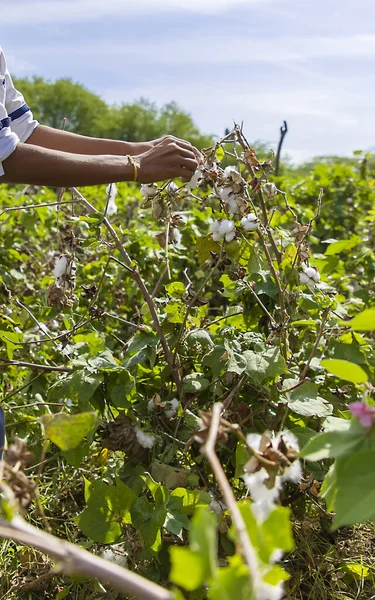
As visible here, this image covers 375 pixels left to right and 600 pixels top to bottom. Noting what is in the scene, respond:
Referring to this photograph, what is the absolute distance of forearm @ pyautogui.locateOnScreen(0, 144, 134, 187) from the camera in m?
1.48

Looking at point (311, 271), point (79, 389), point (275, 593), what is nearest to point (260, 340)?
point (311, 271)

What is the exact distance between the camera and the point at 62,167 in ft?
4.88

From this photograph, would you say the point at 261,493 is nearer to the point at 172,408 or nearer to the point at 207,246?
the point at 172,408

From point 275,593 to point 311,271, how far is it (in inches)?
43.4

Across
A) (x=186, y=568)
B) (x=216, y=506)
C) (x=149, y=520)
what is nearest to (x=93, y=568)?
(x=186, y=568)

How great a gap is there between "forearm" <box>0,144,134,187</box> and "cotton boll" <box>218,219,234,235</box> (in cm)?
23

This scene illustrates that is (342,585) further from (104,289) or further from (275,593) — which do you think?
(104,289)

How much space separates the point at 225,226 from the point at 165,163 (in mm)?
192

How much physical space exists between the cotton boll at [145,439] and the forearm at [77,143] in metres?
0.73

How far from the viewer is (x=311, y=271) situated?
1647 millimetres

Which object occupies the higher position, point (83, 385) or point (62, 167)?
point (62, 167)

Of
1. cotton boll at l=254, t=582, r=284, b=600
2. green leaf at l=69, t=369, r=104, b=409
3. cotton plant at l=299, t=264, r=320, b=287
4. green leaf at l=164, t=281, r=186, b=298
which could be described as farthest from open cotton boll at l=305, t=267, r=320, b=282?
cotton boll at l=254, t=582, r=284, b=600

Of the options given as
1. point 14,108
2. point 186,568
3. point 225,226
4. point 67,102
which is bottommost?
point 186,568

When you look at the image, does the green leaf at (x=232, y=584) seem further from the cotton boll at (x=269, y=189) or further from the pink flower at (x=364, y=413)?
the cotton boll at (x=269, y=189)
